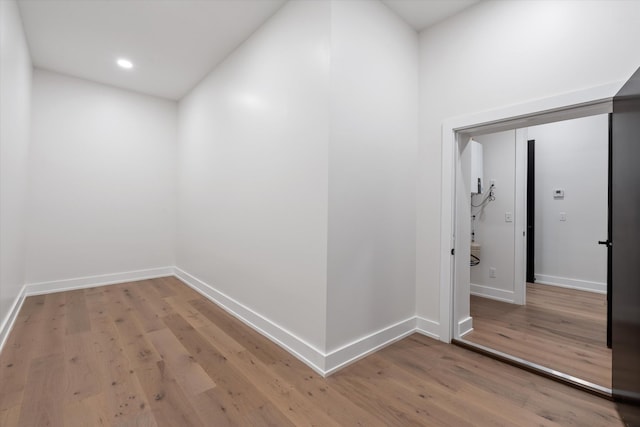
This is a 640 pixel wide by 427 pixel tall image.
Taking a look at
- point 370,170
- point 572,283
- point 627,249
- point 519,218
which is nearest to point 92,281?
point 370,170

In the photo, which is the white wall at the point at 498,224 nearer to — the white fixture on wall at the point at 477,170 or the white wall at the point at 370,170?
the white fixture on wall at the point at 477,170

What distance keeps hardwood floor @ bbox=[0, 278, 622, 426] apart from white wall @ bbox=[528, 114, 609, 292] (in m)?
3.48

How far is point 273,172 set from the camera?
2.63 metres

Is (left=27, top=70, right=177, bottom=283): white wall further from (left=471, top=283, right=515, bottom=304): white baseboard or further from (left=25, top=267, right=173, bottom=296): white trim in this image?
(left=471, top=283, right=515, bottom=304): white baseboard

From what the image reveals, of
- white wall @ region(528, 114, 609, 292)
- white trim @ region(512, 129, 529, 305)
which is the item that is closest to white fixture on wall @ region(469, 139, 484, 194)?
white trim @ region(512, 129, 529, 305)

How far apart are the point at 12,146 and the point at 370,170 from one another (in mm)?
3316

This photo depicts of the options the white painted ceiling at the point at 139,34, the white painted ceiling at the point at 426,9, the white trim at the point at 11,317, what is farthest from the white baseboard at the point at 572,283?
the white trim at the point at 11,317

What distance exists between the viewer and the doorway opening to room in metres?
2.54

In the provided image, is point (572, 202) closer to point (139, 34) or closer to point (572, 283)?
point (572, 283)

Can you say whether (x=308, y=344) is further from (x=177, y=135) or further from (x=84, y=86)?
(x=84, y=86)

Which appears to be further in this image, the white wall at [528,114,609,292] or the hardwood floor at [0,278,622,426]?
the white wall at [528,114,609,292]

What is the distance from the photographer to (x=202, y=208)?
13.3ft

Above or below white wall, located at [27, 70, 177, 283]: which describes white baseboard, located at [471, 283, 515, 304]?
below

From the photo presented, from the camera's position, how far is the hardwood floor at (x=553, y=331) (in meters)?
2.25
